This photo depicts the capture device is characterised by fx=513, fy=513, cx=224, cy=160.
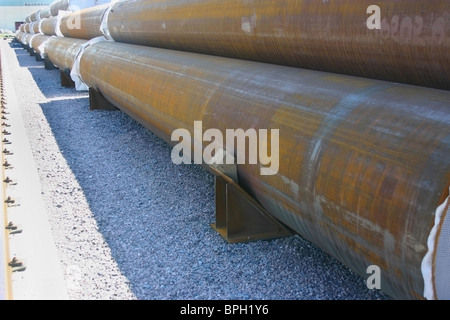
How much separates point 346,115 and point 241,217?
3.46 ft

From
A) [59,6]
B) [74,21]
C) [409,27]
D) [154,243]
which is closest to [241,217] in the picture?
[154,243]

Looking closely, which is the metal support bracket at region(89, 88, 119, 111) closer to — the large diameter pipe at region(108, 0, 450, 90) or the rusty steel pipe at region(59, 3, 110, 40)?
the rusty steel pipe at region(59, 3, 110, 40)

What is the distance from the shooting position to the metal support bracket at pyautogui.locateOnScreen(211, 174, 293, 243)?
113 inches

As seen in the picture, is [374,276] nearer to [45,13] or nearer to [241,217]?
[241,217]

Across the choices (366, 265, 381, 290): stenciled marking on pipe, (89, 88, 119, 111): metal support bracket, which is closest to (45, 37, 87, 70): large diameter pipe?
(89, 88, 119, 111): metal support bracket

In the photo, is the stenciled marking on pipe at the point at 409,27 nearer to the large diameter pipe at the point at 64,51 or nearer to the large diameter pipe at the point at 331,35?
the large diameter pipe at the point at 331,35

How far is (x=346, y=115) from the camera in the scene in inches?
82.2

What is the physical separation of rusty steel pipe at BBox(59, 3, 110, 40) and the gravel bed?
357 centimetres

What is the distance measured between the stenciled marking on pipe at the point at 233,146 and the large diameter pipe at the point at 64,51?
539 centimetres

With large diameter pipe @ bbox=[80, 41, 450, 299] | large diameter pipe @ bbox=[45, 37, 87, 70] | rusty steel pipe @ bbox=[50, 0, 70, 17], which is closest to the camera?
large diameter pipe @ bbox=[80, 41, 450, 299]
